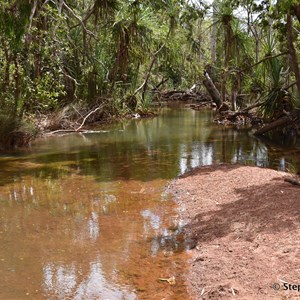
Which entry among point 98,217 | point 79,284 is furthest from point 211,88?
point 79,284

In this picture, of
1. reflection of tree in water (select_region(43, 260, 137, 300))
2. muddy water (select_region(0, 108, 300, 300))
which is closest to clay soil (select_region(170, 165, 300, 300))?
muddy water (select_region(0, 108, 300, 300))

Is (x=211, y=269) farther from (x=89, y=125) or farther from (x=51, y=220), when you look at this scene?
(x=89, y=125)

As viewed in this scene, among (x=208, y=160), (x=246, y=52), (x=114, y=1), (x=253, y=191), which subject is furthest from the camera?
(x=246, y=52)

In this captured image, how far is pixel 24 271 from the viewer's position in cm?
450

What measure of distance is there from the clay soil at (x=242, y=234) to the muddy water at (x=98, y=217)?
0.79 feet

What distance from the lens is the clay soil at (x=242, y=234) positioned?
3.86m

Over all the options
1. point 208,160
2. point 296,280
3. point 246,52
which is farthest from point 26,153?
point 246,52

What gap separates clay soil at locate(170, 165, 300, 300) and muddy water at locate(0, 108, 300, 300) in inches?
9.5

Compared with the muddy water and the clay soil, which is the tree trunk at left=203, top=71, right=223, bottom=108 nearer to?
the muddy water

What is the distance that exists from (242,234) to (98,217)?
224cm

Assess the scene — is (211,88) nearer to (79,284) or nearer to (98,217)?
(98,217)

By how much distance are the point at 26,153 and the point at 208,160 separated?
506 centimetres


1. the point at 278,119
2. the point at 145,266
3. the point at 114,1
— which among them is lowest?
the point at 145,266

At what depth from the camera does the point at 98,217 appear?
6332 millimetres
